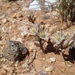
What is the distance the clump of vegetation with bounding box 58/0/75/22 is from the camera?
315cm

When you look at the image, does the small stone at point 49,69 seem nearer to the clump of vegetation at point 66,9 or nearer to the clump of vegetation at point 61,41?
the clump of vegetation at point 61,41

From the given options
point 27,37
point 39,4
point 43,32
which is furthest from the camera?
point 39,4

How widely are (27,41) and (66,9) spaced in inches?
23.8

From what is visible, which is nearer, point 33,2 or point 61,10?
point 61,10

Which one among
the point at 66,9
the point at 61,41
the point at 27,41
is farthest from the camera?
the point at 66,9

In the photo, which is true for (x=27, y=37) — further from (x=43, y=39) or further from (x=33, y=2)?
(x=33, y=2)

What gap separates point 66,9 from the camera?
3174 mm

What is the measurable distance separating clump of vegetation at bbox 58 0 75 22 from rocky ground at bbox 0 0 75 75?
10 cm

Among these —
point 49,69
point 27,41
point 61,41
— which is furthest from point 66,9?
point 49,69

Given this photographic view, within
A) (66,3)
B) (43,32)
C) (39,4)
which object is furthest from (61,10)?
(43,32)

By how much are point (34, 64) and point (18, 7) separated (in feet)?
4.03

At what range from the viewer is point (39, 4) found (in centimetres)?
350

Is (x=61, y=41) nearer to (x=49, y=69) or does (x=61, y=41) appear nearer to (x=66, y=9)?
(x=49, y=69)

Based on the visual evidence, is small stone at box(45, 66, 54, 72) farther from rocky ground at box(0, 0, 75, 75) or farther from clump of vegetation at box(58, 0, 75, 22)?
clump of vegetation at box(58, 0, 75, 22)
